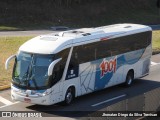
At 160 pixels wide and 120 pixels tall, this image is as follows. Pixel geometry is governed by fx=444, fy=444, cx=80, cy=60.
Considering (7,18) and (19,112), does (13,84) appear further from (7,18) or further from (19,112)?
(7,18)

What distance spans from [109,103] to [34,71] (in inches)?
158

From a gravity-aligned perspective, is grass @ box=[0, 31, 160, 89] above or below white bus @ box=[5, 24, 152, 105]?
below

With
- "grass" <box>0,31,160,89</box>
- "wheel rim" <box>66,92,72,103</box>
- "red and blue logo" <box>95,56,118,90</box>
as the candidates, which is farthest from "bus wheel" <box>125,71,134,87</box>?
"grass" <box>0,31,160,89</box>

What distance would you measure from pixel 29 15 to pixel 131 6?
69.9 feet

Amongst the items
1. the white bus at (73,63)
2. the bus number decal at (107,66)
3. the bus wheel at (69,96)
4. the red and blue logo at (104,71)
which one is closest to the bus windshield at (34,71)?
the white bus at (73,63)

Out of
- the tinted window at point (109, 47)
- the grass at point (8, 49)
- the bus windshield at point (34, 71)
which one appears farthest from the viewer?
the grass at point (8, 49)

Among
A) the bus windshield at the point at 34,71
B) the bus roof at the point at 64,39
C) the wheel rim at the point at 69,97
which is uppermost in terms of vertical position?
the bus roof at the point at 64,39

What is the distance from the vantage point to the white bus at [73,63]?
19.0 meters

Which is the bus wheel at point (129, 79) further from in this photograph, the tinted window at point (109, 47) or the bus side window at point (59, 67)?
the bus side window at point (59, 67)

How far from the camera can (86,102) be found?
20875mm

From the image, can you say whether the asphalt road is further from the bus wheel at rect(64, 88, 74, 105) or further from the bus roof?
the bus roof

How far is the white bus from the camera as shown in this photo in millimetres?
18969

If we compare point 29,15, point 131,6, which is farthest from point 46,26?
point 131,6

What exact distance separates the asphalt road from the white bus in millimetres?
435
